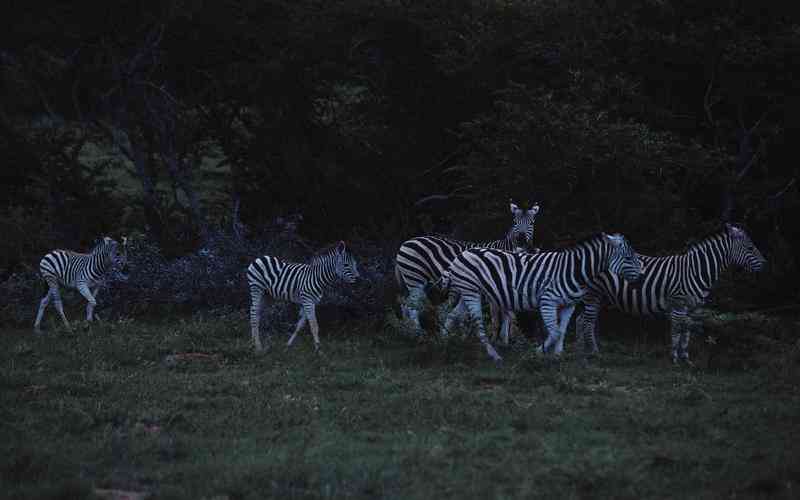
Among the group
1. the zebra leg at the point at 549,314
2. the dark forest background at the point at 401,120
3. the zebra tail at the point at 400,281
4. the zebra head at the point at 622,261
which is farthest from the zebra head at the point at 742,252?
the zebra tail at the point at 400,281

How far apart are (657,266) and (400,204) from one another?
1015 cm

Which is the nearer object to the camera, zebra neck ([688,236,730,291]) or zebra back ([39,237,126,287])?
zebra neck ([688,236,730,291])

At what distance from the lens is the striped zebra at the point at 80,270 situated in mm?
17875

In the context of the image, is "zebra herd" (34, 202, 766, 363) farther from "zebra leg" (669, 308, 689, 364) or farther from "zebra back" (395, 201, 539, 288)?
"zebra back" (395, 201, 539, 288)

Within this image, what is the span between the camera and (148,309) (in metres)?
19.3

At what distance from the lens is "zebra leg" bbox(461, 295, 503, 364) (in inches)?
532

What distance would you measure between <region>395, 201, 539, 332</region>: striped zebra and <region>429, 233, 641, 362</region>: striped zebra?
1.76 m

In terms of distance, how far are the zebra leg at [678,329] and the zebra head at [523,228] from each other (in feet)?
11.2

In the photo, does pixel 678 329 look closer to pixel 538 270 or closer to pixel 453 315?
pixel 538 270

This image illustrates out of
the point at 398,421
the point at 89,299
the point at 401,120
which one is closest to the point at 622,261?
the point at 398,421

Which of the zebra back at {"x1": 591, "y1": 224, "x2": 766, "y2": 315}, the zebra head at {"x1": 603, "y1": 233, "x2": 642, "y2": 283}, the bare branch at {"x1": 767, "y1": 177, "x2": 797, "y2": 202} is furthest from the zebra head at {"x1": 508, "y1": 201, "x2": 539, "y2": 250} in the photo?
the bare branch at {"x1": 767, "y1": 177, "x2": 797, "y2": 202}

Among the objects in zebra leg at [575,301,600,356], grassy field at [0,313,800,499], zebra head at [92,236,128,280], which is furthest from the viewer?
zebra head at [92,236,128,280]

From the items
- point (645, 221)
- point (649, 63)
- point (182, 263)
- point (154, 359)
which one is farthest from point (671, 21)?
point (154, 359)

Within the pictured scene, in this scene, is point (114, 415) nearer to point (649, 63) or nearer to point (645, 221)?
point (645, 221)
